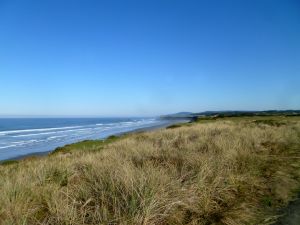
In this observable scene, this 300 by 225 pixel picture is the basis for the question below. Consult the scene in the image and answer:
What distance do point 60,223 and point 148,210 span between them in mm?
A: 1175

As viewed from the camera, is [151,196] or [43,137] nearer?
[151,196]

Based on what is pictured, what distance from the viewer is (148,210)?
416 cm

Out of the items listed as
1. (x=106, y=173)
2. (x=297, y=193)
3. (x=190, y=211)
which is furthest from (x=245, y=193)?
(x=106, y=173)

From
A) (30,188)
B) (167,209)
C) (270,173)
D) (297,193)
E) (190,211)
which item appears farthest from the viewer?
(270,173)

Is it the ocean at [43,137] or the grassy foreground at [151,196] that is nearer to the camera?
the grassy foreground at [151,196]

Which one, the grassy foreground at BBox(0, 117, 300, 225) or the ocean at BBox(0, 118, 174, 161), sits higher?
the grassy foreground at BBox(0, 117, 300, 225)

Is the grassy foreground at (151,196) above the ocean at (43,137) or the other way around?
above

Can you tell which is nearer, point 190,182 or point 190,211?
point 190,211

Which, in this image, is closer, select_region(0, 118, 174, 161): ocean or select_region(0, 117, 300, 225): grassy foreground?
select_region(0, 117, 300, 225): grassy foreground

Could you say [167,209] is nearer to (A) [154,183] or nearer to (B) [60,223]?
(A) [154,183]

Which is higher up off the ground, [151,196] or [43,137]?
[151,196]

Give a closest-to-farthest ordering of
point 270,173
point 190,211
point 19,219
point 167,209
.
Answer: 1. point 19,219
2. point 167,209
3. point 190,211
4. point 270,173

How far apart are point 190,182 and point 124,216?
187cm

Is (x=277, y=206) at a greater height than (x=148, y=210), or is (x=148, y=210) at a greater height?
(x=148, y=210)
